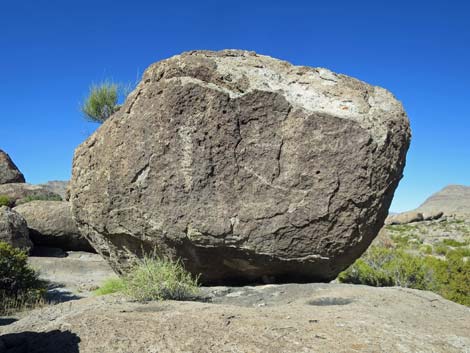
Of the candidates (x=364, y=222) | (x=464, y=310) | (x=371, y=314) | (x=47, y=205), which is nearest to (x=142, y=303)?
(x=371, y=314)

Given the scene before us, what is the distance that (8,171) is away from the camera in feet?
90.7

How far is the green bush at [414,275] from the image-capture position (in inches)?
393

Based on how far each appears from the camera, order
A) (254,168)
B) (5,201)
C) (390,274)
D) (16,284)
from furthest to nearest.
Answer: (5,201) < (16,284) < (390,274) < (254,168)

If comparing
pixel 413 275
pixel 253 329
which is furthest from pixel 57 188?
pixel 253 329

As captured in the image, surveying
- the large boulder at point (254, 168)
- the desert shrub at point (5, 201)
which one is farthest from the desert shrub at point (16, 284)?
the desert shrub at point (5, 201)

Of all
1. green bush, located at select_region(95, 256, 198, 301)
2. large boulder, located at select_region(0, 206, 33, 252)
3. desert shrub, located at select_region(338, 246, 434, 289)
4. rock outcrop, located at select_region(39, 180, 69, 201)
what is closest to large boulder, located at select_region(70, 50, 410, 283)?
green bush, located at select_region(95, 256, 198, 301)

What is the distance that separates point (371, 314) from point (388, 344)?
90 centimetres

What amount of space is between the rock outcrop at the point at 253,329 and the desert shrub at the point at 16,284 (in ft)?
15.0

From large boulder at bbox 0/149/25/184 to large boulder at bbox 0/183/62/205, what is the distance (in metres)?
2.77

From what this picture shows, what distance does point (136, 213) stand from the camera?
24.0 feet

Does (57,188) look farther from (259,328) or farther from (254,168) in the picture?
(259,328)

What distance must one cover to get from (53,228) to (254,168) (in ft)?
44.3

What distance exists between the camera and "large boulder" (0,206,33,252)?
15.6 m

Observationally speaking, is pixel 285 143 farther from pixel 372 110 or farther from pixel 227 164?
pixel 372 110
